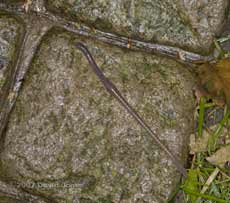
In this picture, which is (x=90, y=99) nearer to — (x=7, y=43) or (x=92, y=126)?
(x=92, y=126)

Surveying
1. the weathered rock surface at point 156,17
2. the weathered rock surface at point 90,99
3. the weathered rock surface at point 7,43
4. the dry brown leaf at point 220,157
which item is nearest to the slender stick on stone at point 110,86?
the weathered rock surface at point 90,99

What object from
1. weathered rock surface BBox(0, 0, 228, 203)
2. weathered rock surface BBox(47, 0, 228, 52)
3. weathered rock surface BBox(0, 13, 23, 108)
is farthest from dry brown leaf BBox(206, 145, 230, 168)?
weathered rock surface BBox(0, 13, 23, 108)

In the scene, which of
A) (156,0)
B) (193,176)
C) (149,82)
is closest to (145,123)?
(149,82)

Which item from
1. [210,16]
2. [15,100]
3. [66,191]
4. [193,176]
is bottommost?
[66,191]

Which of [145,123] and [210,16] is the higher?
[210,16]

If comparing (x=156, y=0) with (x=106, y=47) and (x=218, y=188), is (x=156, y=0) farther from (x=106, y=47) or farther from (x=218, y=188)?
(x=218, y=188)

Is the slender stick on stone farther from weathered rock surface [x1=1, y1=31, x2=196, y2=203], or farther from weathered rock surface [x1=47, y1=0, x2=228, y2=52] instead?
weathered rock surface [x1=47, y1=0, x2=228, y2=52]
